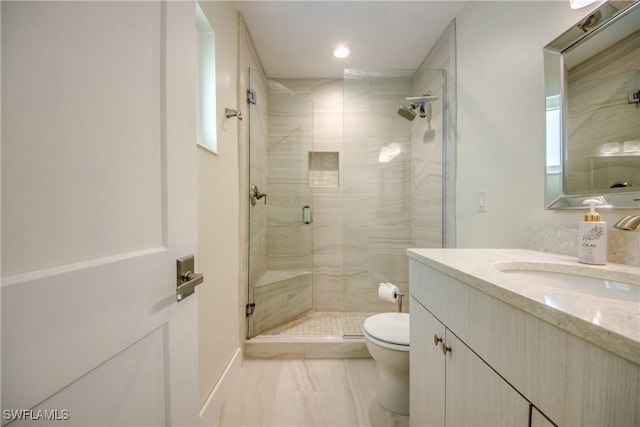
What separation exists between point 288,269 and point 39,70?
89.8 inches

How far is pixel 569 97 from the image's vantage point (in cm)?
98

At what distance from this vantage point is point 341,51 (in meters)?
2.13

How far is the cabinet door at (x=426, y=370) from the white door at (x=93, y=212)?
79cm

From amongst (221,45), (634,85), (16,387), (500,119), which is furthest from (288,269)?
(634,85)

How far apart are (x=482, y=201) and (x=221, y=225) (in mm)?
1571

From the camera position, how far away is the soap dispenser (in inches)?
31.4

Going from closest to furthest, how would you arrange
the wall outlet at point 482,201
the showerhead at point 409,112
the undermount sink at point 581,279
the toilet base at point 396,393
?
the undermount sink at point 581,279, the toilet base at point 396,393, the wall outlet at point 482,201, the showerhead at point 409,112

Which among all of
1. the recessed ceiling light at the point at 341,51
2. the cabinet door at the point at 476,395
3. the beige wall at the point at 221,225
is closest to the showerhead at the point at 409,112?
the recessed ceiling light at the point at 341,51

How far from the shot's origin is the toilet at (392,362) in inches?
50.8

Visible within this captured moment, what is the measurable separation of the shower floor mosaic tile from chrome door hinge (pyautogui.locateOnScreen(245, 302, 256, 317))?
0.25 m

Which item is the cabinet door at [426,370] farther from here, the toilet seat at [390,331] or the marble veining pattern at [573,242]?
the marble veining pattern at [573,242]

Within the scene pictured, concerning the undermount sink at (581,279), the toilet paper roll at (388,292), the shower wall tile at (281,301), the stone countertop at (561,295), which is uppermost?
the stone countertop at (561,295)

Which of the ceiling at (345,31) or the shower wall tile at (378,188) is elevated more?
the ceiling at (345,31)

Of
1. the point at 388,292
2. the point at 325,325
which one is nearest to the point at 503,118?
the point at 388,292
